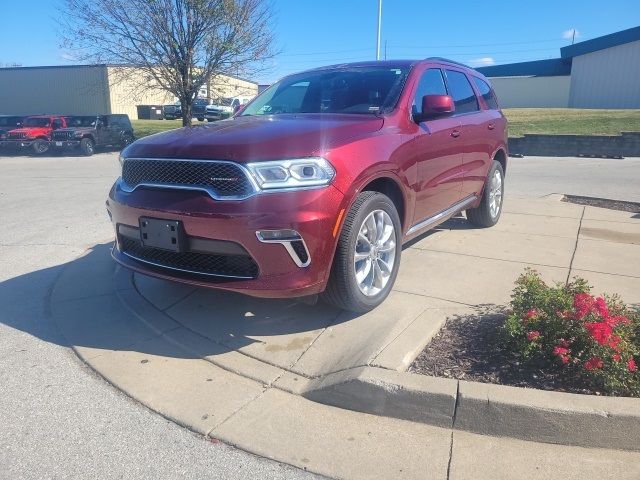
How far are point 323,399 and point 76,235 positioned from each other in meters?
5.14

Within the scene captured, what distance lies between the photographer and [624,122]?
76.9 ft

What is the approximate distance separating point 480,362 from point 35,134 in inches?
900

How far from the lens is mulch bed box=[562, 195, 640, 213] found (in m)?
8.12

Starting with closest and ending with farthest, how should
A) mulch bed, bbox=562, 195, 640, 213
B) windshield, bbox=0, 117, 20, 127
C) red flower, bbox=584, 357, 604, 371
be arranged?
red flower, bbox=584, 357, 604, 371 < mulch bed, bbox=562, 195, 640, 213 < windshield, bbox=0, 117, 20, 127

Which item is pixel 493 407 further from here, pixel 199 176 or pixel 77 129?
pixel 77 129

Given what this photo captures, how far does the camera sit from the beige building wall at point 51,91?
135 feet

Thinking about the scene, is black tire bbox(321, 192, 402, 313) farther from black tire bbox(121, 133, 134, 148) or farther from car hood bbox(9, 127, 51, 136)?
black tire bbox(121, 133, 134, 148)

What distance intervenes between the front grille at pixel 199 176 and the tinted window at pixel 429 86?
1.87m

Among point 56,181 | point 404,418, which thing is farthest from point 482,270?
point 56,181

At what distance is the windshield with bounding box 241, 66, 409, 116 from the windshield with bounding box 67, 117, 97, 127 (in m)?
19.6

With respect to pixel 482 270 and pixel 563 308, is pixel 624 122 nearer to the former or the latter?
pixel 482 270

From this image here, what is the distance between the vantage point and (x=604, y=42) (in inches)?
1662

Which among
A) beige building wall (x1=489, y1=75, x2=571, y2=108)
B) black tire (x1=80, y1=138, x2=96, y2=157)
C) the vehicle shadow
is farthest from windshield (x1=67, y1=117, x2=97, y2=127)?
beige building wall (x1=489, y1=75, x2=571, y2=108)

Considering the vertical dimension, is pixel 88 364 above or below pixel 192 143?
below
